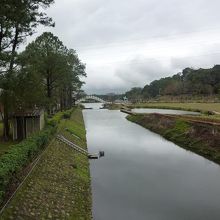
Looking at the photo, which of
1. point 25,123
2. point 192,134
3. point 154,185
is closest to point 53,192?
point 154,185

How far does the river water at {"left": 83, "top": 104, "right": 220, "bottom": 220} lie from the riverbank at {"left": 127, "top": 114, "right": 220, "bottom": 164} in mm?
1568

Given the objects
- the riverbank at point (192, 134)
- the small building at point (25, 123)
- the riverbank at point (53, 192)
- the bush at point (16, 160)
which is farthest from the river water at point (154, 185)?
the small building at point (25, 123)

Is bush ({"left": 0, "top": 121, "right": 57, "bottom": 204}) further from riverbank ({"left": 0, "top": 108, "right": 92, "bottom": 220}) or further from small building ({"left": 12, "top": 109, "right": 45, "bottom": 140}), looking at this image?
small building ({"left": 12, "top": 109, "right": 45, "bottom": 140})

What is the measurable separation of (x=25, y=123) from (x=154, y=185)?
15126 mm

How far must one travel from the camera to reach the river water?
65.0ft

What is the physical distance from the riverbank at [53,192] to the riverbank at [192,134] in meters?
15.3

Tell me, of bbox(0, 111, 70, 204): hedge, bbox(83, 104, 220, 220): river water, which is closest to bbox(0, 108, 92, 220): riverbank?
bbox(0, 111, 70, 204): hedge

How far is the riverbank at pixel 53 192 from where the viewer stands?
15.6 m

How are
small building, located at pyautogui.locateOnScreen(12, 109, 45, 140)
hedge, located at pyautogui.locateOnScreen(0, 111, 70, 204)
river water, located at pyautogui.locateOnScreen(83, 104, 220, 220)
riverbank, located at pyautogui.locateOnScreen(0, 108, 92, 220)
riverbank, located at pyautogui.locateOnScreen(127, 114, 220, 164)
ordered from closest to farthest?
hedge, located at pyautogui.locateOnScreen(0, 111, 70, 204), riverbank, located at pyautogui.locateOnScreen(0, 108, 92, 220), river water, located at pyautogui.locateOnScreen(83, 104, 220, 220), small building, located at pyautogui.locateOnScreen(12, 109, 45, 140), riverbank, located at pyautogui.locateOnScreen(127, 114, 220, 164)

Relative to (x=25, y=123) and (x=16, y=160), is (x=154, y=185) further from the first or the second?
(x=25, y=123)

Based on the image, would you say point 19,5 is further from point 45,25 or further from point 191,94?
point 191,94

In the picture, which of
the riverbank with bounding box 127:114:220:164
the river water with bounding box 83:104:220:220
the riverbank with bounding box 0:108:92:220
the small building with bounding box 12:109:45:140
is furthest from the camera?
the riverbank with bounding box 127:114:220:164

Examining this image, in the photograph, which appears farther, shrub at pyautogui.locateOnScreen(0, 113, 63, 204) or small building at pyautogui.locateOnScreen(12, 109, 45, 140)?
small building at pyautogui.locateOnScreen(12, 109, 45, 140)

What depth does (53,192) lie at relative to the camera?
19.4 meters
